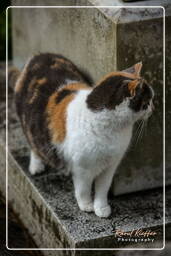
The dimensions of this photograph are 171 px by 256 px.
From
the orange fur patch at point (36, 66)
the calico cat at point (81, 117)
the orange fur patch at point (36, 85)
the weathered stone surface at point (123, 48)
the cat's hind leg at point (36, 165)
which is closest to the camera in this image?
the calico cat at point (81, 117)

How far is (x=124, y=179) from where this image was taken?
4.73 metres

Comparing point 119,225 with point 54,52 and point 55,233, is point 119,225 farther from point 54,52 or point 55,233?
point 54,52

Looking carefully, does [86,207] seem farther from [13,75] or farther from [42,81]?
[13,75]

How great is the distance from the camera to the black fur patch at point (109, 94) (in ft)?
13.0

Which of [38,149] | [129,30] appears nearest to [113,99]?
[129,30]

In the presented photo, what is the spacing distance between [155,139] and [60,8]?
1082 mm

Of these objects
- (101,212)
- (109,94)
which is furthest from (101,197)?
(109,94)

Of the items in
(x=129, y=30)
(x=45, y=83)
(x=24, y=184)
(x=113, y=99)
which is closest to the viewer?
(x=113, y=99)

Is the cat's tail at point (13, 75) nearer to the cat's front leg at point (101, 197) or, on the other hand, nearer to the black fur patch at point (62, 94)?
the black fur patch at point (62, 94)

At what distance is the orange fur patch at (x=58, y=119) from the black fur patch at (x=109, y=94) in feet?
0.86

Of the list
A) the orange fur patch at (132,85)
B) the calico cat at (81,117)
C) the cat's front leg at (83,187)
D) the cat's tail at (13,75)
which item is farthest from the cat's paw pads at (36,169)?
the orange fur patch at (132,85)

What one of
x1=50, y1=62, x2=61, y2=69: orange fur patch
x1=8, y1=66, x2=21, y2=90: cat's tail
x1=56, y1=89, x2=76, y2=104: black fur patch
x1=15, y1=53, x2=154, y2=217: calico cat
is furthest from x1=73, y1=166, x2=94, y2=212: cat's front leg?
x1=8, y1=66, x2=21, y2=90: cat's tail

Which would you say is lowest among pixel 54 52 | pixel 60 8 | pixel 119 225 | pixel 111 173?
pixel 119 225

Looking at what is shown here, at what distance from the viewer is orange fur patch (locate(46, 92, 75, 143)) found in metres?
4.35
